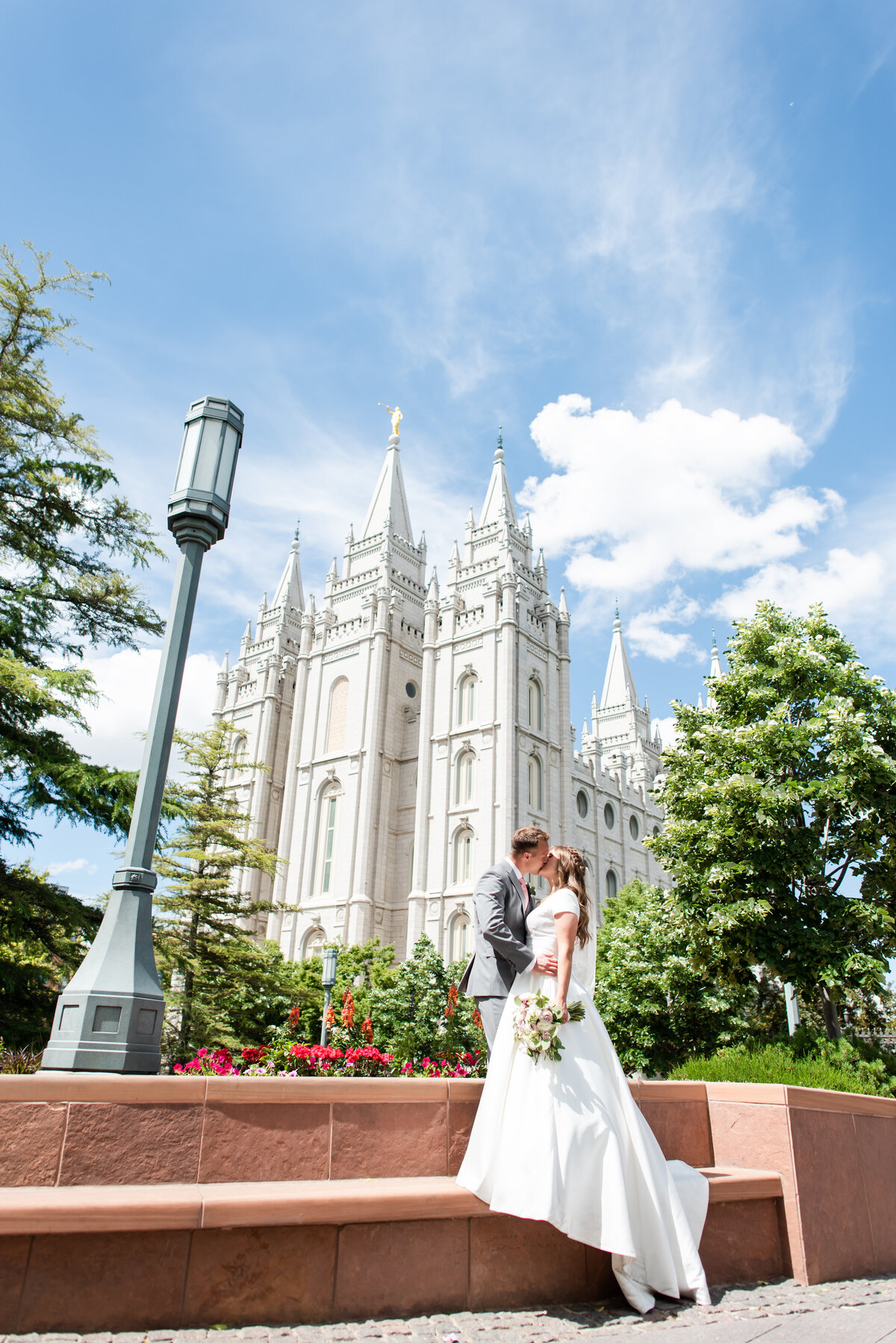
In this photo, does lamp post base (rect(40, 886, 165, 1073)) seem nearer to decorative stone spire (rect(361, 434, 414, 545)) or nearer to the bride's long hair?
the bride's long hair

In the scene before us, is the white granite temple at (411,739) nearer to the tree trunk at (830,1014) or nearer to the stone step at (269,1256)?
the tree trunk at (830,1014)

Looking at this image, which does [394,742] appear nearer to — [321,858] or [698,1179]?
[321,858]

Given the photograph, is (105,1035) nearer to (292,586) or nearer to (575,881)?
(575,881)

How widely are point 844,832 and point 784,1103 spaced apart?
28.2 feet

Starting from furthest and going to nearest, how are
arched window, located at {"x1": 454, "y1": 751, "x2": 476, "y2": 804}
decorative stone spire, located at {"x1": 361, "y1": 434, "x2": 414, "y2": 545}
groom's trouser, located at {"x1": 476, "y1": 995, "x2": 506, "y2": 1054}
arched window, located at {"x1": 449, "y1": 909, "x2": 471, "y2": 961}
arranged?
decorative stone spire, located at {"x1": 361, "y1": 434, "x2": 414, "y2": 545}, arched window, located at {"x1": 454, "y1": 751, "x2": 476, "y2": 804}, arched window, located at {"x1": 449, "y1": 909, "x2": 471, "y2": 961}, groom's trouser, located at {"x1": 476, "y1": 995, "x2": 506, "y2": 1054}

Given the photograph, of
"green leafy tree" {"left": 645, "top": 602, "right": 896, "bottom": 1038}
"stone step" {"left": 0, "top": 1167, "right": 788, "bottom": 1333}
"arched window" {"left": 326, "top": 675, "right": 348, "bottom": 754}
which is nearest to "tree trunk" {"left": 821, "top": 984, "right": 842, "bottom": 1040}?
"green leafy tree" {"left": 645, "top": 602, "right": 896, "bottom": 1038}

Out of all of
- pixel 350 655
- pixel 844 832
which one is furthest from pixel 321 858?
pixel 844 832

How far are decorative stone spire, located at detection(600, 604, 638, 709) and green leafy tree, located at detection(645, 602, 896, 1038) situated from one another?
49.7 m

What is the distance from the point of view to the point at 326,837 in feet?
132

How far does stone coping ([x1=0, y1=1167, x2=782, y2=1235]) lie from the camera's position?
3.16 m

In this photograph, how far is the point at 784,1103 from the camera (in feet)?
16.7

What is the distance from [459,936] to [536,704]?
11.0 meters

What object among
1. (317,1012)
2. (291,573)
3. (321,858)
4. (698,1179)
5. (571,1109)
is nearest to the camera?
(571,1109)

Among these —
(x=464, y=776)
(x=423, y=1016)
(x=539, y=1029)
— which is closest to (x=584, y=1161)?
(x=539, y=1029)
